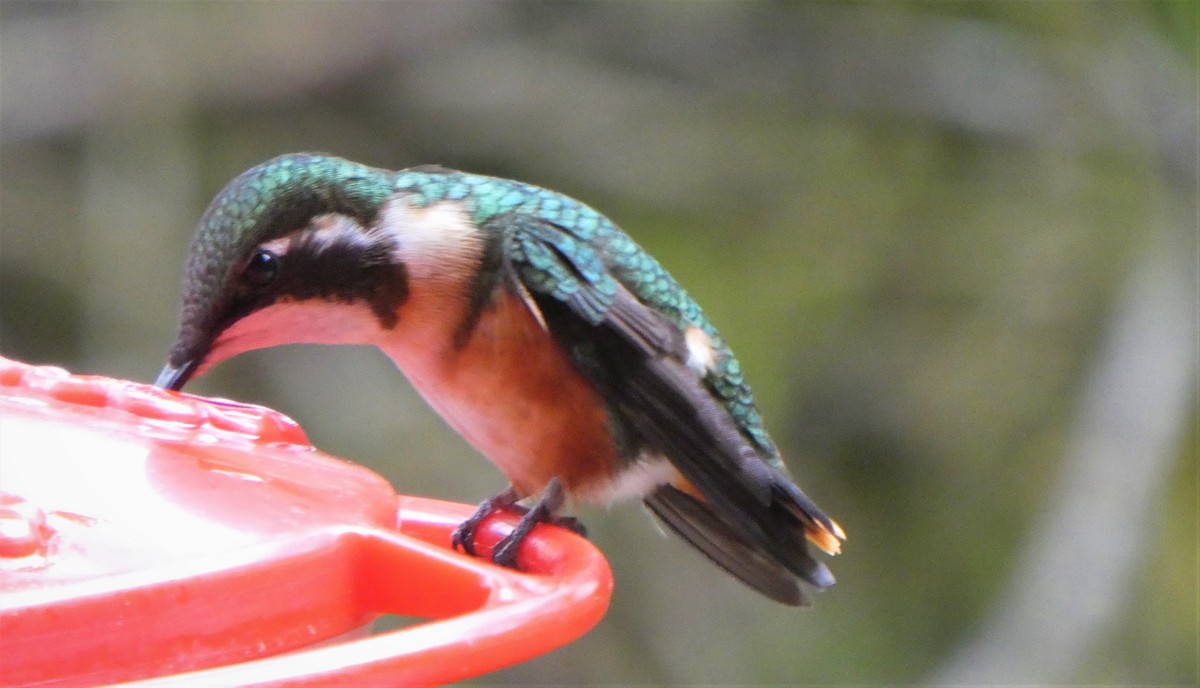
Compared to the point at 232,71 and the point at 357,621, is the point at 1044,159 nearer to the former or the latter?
the point at 232,71

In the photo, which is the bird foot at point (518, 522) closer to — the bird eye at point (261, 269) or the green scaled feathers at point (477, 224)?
the green scaled feathers at point (477, 224)

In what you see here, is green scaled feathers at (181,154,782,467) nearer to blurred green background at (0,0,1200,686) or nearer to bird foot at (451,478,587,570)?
bird foot at (451,478,587,570)

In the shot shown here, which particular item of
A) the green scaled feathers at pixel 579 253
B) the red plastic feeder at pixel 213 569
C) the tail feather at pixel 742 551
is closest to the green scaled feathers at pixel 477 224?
the green scaled feathers at pixel 579 253

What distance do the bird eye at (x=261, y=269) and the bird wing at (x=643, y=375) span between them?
371 millimetres

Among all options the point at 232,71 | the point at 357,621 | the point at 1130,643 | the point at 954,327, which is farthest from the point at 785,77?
the point at 357,621

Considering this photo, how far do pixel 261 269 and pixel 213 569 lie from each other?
93 centimetres

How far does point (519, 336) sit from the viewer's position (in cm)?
205

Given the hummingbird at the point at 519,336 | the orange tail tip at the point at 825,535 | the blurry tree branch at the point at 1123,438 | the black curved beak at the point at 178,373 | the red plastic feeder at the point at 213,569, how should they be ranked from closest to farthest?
the red plastic feeder at the point at 213,569 < the black curved beak at the point at 178,373 < the hummingbird at the point at 519,336 < the orange tail tip at the point at 825,535 < the blurry tree branch at the point at 1123,438

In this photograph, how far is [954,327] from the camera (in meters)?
5.19

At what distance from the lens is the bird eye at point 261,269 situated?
72.5 inches

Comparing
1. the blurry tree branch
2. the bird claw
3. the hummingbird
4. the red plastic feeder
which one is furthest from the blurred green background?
the red plastic feeder

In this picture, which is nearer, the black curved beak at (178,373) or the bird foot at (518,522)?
the bird foot at (518,522)

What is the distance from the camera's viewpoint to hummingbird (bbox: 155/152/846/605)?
2021mm

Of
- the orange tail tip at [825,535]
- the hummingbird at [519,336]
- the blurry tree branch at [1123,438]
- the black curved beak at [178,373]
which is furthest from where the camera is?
the blurry tree branch at [1123,438]
